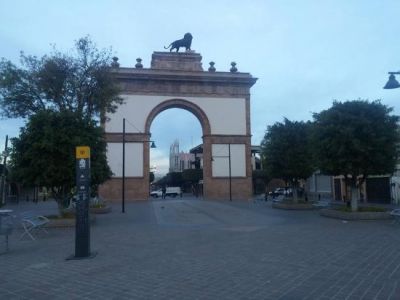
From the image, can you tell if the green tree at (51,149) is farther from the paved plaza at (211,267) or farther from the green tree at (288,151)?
the green tree at (288,151)

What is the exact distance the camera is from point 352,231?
13125mm

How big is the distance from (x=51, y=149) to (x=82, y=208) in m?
6.94

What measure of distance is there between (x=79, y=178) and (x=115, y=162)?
31247 mm

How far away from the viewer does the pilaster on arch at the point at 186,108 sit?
41969 mm

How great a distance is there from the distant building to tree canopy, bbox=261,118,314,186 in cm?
7638

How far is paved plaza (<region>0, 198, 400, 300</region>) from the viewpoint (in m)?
6.12

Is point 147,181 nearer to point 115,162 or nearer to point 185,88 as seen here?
point 115,162

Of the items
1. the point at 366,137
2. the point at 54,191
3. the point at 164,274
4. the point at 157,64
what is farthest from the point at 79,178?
the point at 157,64

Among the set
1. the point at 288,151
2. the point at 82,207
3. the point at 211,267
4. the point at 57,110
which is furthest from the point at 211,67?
the point at 211,267

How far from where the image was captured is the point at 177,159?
4840 inches

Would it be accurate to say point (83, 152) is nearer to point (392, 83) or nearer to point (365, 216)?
point (392, 83)

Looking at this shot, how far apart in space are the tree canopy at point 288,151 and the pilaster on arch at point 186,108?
54.7ft

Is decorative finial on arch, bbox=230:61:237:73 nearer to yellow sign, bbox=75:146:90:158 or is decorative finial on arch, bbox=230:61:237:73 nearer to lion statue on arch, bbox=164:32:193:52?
lion statue on arch, bbox=164:32:193:52

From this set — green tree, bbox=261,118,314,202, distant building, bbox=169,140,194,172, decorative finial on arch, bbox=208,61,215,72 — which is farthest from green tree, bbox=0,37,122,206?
distant building, bbox=169,140,194,172
